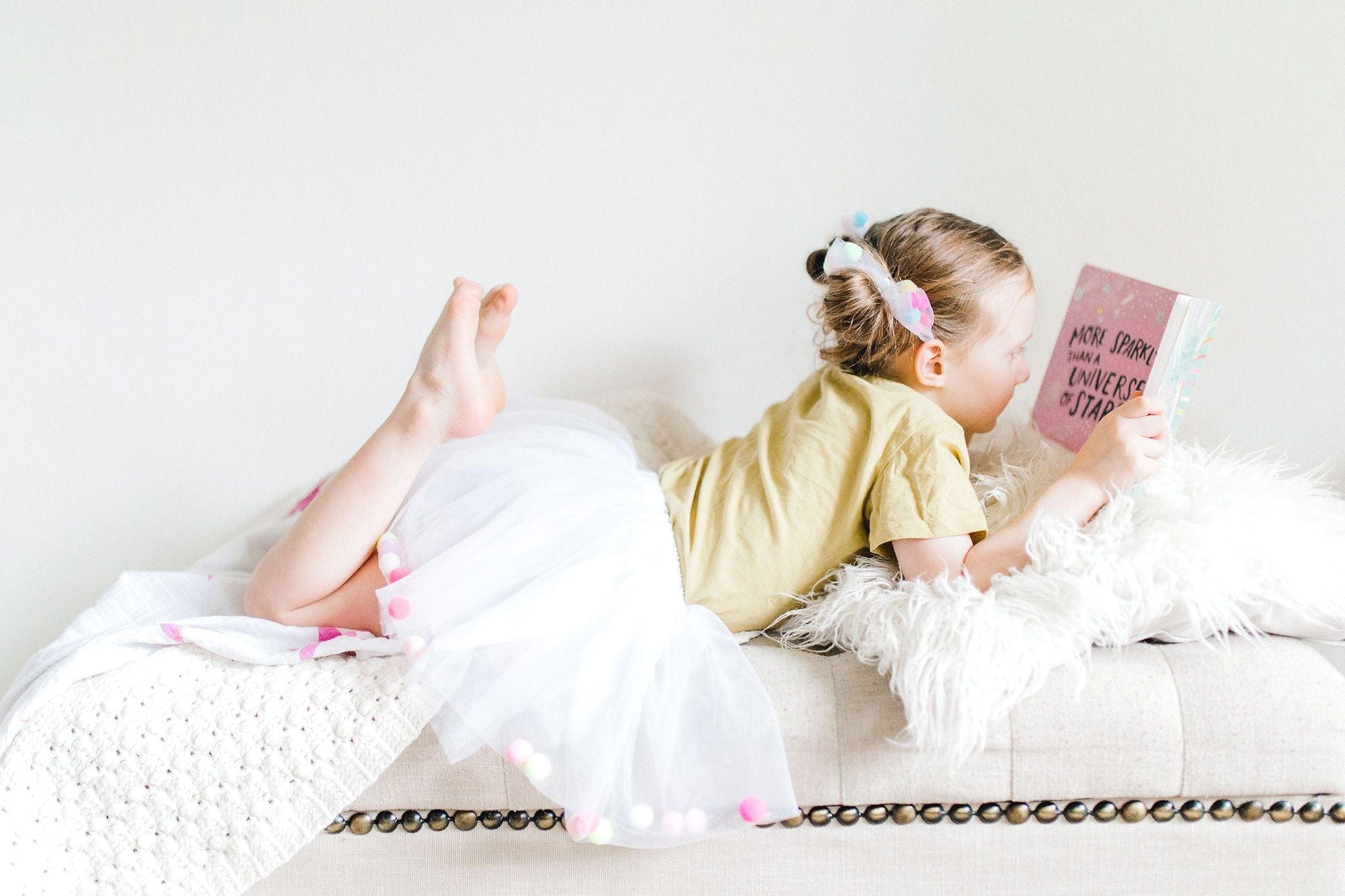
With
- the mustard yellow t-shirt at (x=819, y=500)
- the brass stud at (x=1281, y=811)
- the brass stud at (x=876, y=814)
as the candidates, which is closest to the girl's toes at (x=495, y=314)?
the mustard yellow t-shirt at (x=819, y=500)

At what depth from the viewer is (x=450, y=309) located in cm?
108

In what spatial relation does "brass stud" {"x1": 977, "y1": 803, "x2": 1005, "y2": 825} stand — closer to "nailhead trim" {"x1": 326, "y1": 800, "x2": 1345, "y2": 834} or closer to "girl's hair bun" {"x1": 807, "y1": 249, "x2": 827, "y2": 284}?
"nailhead trim" {"x1": 326, "y1": 800, "x2": 1345, "y2": 834}

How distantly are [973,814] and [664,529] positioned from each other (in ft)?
1.39

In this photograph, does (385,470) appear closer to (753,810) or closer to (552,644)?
(552,644)

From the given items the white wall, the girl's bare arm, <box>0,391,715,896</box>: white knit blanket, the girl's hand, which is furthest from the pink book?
<box>0,391,715,896</box>: white knit blanket

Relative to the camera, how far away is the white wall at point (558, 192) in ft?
4.72

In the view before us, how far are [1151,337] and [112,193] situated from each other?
1394mm

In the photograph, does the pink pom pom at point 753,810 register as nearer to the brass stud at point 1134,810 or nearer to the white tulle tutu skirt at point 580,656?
the white tulle tutu skirt at point 580,656

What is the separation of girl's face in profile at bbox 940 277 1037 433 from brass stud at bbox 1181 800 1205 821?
0.48 meters

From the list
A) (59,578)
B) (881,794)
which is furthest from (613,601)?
(59,578)

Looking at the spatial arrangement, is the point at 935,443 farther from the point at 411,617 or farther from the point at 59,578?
the point at 59,578

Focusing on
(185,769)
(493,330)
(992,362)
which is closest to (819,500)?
(992,362)

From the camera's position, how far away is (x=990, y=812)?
95 centimetres

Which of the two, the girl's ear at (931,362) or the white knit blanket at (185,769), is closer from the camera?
the white knit blanket at (185,769)
